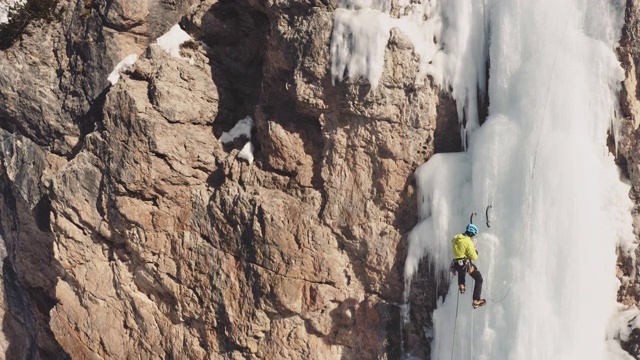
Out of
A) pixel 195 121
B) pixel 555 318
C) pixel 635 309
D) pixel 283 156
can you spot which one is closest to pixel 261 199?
pixel 283 156

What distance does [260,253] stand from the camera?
14758 mm

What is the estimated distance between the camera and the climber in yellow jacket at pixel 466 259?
1223 cm

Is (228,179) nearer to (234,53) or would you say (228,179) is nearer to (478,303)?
(234,53)

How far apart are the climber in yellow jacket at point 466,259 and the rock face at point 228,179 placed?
4.51 feet

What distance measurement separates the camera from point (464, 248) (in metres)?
12.2

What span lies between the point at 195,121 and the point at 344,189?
3.91 metres

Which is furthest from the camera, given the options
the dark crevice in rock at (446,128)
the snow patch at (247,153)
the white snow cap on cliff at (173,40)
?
the white snow cap on cliff at (173,40)

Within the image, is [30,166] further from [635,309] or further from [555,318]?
[635,309]

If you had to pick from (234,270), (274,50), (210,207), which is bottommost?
(234,270)

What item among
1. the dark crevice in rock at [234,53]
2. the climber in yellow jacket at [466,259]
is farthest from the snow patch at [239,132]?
the climber in yellow jacket at [466,259]

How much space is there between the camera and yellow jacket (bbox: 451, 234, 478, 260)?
480 inches

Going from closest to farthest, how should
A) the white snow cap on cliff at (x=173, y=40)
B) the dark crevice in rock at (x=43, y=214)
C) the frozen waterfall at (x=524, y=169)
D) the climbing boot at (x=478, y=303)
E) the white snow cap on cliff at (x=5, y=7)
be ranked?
the frozen waterfall at (x=524, y=169)
the climbing boot at (x=478, y=303)
the white snow cap on cliff at (x=173, y=40)
the dark crevice in rock at (x=43, y=214)
the white snow cap on cliff at (x=5, y=7)

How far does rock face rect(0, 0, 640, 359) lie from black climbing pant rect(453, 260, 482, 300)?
1.33 metres

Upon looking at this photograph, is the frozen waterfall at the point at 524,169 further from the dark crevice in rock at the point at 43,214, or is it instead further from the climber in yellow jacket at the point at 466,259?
the dark crevice in rock at the point at 43,214
